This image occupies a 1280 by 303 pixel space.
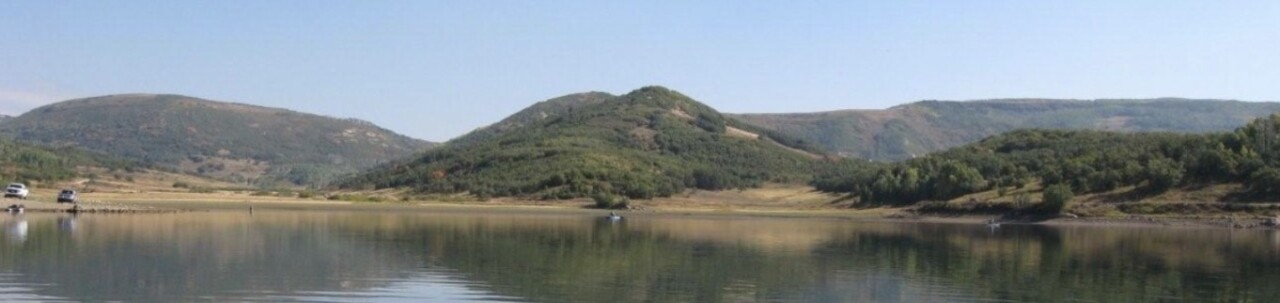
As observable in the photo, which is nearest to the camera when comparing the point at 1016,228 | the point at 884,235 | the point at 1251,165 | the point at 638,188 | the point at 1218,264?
the point at 1218,264

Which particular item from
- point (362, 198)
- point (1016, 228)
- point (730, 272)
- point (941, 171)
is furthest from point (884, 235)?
point (362, 198)

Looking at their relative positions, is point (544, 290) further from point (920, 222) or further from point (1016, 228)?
point (920, 222)

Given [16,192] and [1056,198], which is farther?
[1056,198]

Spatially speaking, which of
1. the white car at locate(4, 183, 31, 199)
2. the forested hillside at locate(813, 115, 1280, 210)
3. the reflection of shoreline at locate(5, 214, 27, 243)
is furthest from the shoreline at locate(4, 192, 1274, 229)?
the reflection of shoreline at locate(5, 214, 27, 243)

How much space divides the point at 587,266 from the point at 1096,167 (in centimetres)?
10248

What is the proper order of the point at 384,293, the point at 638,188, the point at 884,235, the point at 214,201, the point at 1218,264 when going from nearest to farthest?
the point at 384,293 → the point at 1218,264 → the point at 884,235 → the point at 214,201 → the point at 638,188

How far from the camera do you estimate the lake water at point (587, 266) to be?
40844mm

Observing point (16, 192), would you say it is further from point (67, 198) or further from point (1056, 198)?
point (1056, 198)

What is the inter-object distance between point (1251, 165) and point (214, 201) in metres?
107

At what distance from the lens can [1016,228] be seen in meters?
112

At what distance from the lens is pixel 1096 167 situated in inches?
5595

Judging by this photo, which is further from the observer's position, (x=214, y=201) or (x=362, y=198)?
(x=362, y=198)

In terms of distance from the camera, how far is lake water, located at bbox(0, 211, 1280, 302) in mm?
40844

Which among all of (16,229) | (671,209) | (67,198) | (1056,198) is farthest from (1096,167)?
(16,229)
